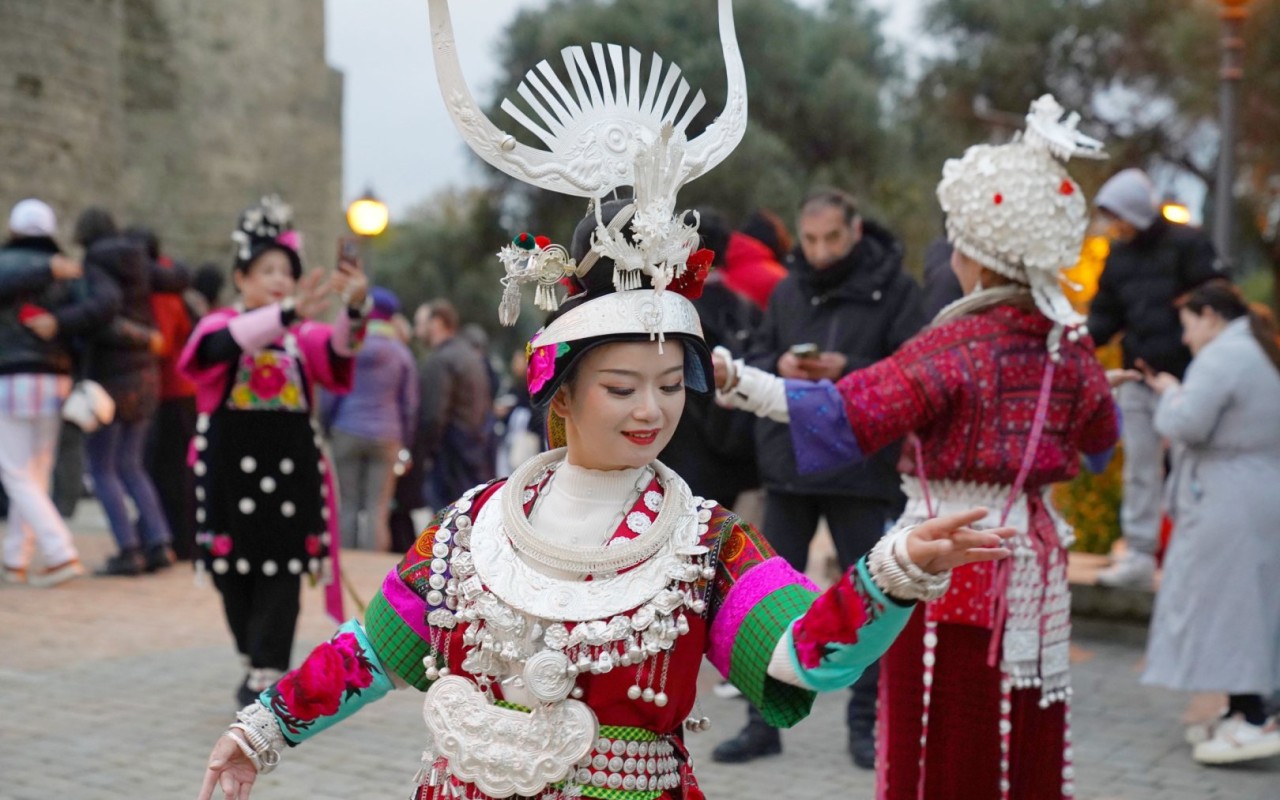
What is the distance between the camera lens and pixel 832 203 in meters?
5.40

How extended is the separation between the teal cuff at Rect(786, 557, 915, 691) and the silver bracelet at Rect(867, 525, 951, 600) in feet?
0.06

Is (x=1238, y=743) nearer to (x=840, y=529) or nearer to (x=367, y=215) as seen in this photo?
(x=840, y=529)

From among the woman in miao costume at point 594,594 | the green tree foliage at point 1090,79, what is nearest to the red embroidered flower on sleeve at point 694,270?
the woman in miao costume at point 594,594

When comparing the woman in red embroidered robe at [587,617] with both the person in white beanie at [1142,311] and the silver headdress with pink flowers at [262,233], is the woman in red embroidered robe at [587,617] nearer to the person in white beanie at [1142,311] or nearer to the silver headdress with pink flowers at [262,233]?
the silver headdress with pink flowers at [262,233]

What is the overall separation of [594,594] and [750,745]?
3112 mm

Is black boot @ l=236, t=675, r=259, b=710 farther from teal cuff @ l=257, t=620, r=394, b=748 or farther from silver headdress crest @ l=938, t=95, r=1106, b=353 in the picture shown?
silver headdress crest @ l=938, t=95, r=1106, b=353

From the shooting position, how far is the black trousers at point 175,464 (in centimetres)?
991

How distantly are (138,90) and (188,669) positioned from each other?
15327mm

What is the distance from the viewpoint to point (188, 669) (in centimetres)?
662

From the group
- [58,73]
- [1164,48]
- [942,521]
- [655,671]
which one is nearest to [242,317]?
[655,671]

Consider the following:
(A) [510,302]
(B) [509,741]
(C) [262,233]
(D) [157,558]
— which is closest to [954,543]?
(B) [509,741]

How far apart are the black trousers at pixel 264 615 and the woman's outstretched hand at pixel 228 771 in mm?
3221

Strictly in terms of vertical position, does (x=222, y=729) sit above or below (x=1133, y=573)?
below

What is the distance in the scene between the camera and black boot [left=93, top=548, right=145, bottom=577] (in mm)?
9031
